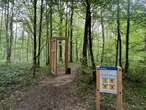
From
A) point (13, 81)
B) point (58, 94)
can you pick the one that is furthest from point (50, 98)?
point (13, 81)

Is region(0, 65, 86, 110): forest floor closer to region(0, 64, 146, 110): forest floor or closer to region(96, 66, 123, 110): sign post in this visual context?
region(0, 64, 146, 110): forest floor

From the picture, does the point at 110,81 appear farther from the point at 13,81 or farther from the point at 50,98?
the point at 13,81

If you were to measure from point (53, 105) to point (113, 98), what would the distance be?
2446mm

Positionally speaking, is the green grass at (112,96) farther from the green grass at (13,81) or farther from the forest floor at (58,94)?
the green grass at (13,81)

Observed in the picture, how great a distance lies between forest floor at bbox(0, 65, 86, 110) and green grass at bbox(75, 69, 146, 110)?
1.22 feet

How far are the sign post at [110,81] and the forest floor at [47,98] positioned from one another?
4.32 ft

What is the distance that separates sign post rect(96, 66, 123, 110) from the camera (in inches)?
265

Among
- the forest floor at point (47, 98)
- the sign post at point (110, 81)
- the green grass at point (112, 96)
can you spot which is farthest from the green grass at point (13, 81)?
the sign post at point (110, 81)

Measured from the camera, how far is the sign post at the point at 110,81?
265 inches

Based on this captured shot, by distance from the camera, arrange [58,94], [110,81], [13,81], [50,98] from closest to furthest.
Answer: [110,81], [50,98], [58,94], [13,81]

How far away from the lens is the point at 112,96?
9156 millimetres

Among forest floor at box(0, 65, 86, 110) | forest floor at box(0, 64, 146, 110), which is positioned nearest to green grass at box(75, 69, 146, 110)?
forest floor at box(0, 64, 146, 110)

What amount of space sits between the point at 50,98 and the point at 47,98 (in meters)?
0.12

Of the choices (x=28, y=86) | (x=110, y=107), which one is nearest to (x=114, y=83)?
(x=110, y=107)
